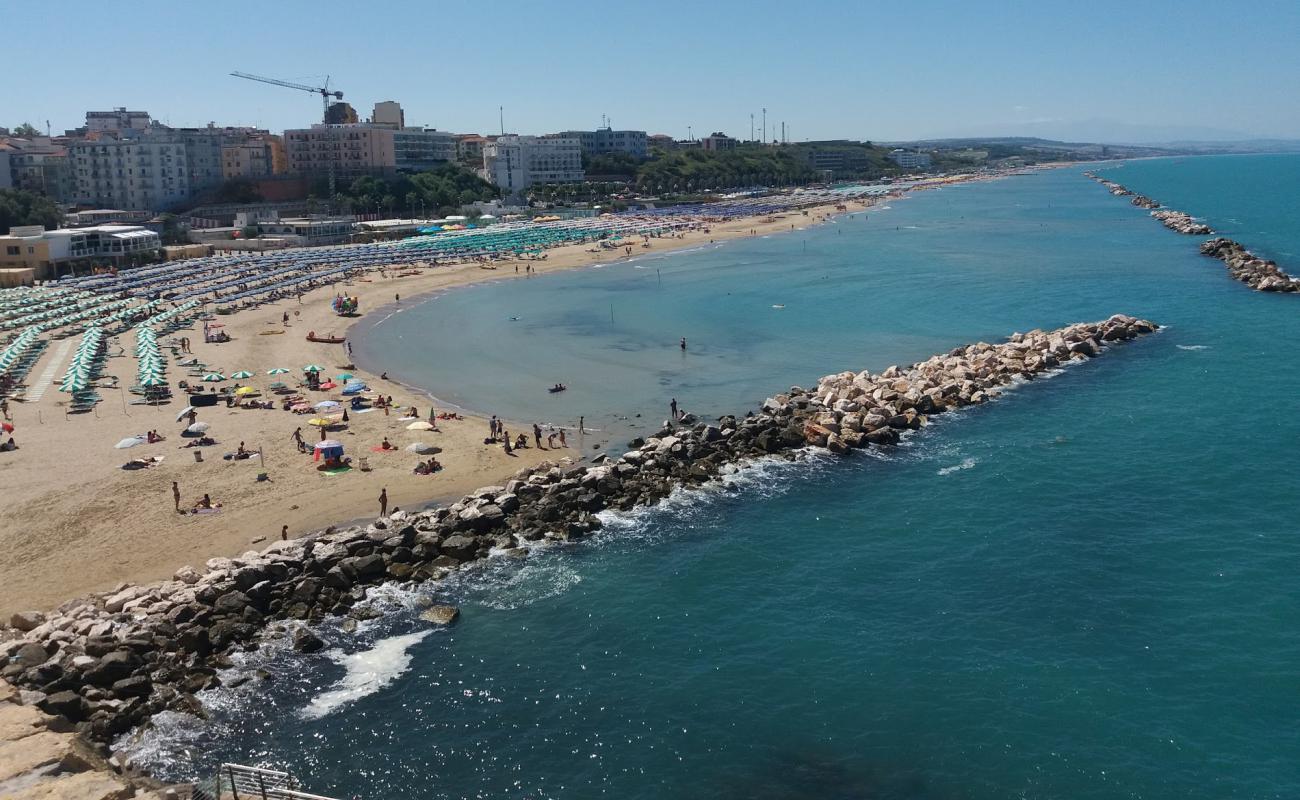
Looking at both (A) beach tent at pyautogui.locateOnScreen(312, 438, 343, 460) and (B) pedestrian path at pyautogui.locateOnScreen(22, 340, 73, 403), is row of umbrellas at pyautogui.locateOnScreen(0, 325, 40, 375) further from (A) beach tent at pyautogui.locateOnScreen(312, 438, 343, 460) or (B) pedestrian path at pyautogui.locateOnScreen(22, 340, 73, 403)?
(A) beach tent at pyautogui.locateOnScreen(312, 438, 343, 460)

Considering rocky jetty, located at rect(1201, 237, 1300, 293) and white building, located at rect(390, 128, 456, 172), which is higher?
white building, located at rect(390, 128, 456, 172)

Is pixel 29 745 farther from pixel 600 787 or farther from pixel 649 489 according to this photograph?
pixel 649 489

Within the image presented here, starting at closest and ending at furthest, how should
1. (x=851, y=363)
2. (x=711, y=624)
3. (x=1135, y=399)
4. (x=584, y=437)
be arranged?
1. (x=711, y=624)
2. (x=584, y=437)
3. (x=1135, y=399)
4. (x=851, y=363)

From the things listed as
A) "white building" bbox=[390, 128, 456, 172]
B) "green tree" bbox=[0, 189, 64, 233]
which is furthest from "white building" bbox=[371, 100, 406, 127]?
"green tree" bbox=[0, 189, 64, 233]

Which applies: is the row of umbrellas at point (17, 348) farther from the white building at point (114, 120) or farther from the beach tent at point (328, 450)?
the white building at point (114, 120)

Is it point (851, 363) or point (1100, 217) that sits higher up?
point (1100, 217)

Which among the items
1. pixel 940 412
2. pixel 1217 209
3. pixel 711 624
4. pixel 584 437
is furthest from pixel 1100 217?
pixel 711 624
